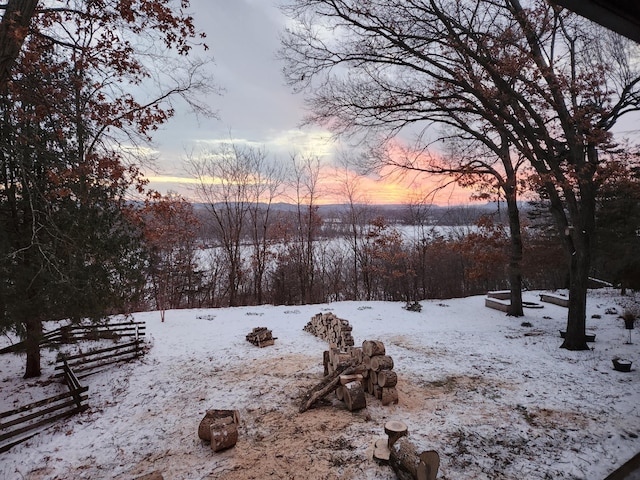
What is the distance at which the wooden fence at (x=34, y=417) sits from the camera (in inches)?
192

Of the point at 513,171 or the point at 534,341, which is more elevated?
the point at 513,171

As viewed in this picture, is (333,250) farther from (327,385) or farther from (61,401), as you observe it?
(61,401)

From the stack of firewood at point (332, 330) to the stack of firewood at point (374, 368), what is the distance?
5.17 feet

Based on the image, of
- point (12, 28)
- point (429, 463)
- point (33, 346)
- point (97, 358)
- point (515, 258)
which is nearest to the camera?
point (12, 28)

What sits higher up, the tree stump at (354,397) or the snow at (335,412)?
the tree stump at (354,397)

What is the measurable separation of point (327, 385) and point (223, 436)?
205 cm

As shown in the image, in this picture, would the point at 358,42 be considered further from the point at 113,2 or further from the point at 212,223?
the point at 212,223

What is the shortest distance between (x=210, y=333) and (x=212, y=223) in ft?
37.6

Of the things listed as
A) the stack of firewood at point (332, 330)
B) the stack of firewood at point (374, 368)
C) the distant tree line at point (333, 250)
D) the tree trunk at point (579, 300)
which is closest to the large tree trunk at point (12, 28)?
the stack of firewood at point (374, 368)

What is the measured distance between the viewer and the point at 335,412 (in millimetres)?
5570

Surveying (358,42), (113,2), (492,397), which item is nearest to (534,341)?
(492,397)

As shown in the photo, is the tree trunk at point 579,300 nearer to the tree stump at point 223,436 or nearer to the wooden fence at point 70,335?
the tree stump at point 223,436

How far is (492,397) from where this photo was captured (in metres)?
5.95

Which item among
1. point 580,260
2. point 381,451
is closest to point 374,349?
point 381,451
